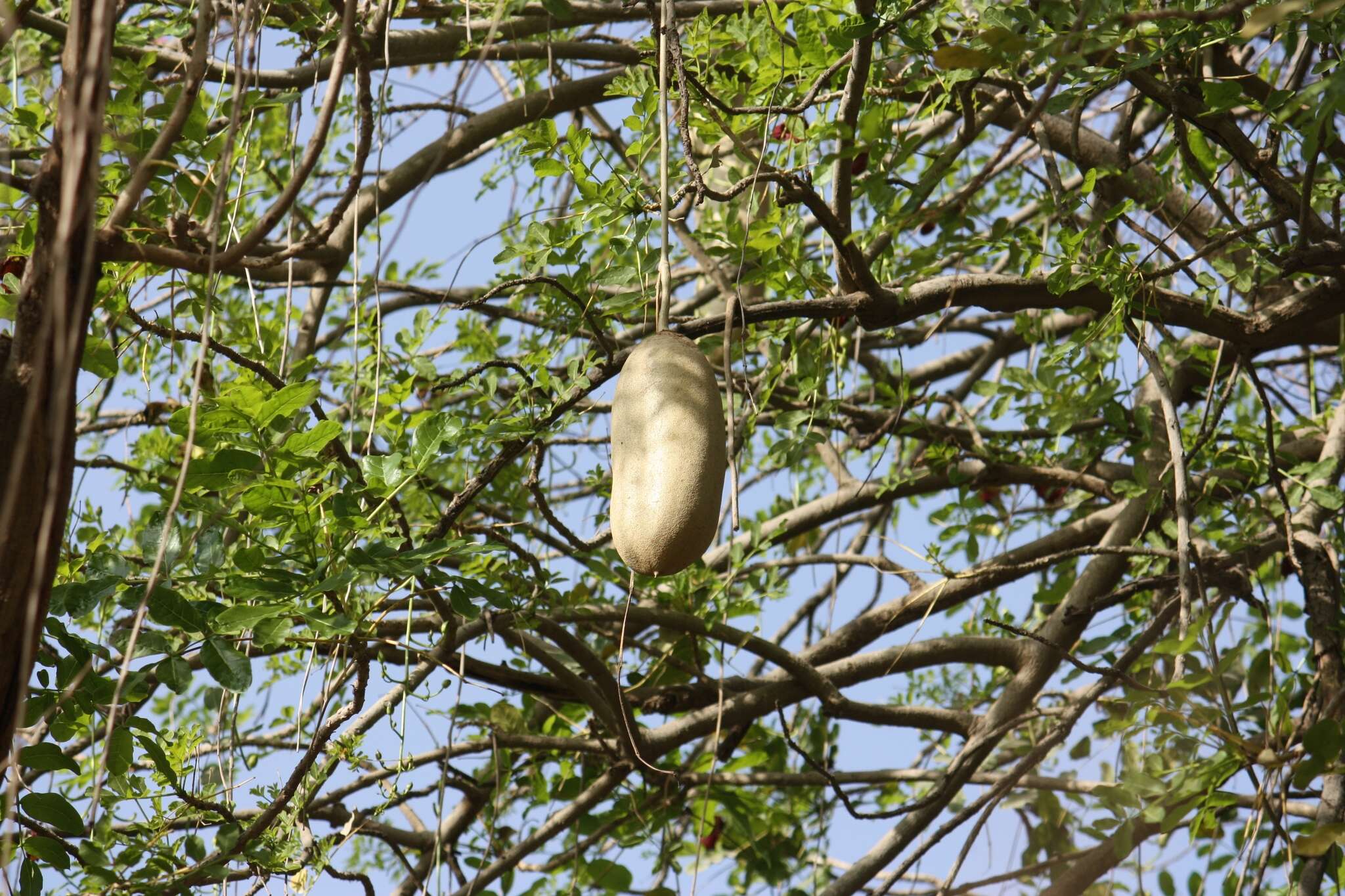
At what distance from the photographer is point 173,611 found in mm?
1400

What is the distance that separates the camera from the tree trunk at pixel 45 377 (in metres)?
0.95

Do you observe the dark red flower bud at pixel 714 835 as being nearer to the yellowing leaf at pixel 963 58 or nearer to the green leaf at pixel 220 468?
the green leaf at pixel 220 468

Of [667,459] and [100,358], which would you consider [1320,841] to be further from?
[100,358]

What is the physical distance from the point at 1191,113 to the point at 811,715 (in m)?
1.51

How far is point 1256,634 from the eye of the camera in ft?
9.50

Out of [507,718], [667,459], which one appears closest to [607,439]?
[507,718]

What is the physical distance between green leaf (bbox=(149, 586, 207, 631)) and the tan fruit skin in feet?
1.55

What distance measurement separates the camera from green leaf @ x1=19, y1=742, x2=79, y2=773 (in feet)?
4.60

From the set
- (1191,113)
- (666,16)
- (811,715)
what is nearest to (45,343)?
(666,16)

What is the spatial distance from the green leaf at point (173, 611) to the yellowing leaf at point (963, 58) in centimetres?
89

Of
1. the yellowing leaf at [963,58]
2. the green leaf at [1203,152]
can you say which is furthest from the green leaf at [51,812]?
the green leaf at [1203,152]

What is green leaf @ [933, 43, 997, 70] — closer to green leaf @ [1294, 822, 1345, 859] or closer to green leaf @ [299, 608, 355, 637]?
green leaf @ [299, 608, 355, 637]

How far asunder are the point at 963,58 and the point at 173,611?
3.00 ft

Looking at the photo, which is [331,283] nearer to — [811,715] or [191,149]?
[191,149]
